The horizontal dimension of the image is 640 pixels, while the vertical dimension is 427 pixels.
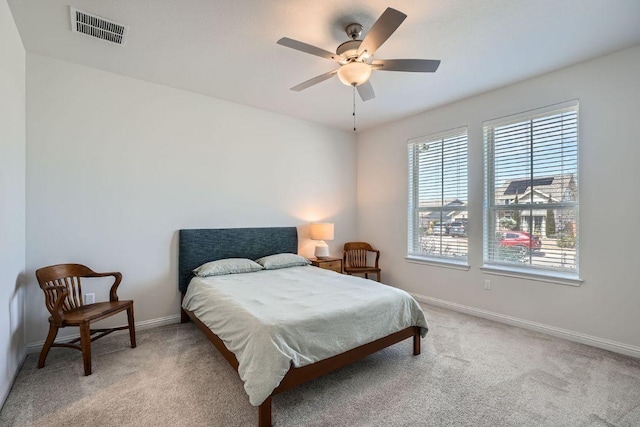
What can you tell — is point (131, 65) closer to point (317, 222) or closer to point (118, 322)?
point (118, 322)

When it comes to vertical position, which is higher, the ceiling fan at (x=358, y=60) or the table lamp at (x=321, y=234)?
A: the ceiling fan at (x=358, y=60)

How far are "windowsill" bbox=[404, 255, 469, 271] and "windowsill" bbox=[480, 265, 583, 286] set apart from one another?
0.25 metres

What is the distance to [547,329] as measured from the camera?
3086 mm

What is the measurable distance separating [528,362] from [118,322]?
3998 millimetres

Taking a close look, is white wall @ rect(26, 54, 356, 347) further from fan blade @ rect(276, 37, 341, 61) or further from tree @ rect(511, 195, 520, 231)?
tree @ rect(511, 195, 520, 231)

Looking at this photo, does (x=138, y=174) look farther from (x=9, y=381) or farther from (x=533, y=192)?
(x=533, y=192)

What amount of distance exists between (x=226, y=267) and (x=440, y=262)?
9.37 ft

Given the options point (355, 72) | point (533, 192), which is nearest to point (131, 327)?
point (355, 72)

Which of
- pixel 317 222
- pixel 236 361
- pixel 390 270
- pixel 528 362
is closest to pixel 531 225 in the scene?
pixel 528 362

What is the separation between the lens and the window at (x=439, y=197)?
392 centimetres

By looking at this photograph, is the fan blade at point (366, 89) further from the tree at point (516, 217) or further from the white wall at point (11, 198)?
the white wall at point (11, 198)

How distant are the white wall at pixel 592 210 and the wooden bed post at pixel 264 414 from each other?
2.99m

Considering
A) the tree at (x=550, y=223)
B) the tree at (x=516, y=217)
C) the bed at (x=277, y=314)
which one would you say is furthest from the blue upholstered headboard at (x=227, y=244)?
the tree at (x=550, y=223)

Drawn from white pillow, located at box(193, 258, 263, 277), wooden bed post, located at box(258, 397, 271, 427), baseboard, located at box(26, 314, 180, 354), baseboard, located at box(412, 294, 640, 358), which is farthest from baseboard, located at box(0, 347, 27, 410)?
baseboard, located at box(412, 294, 640, 358)
